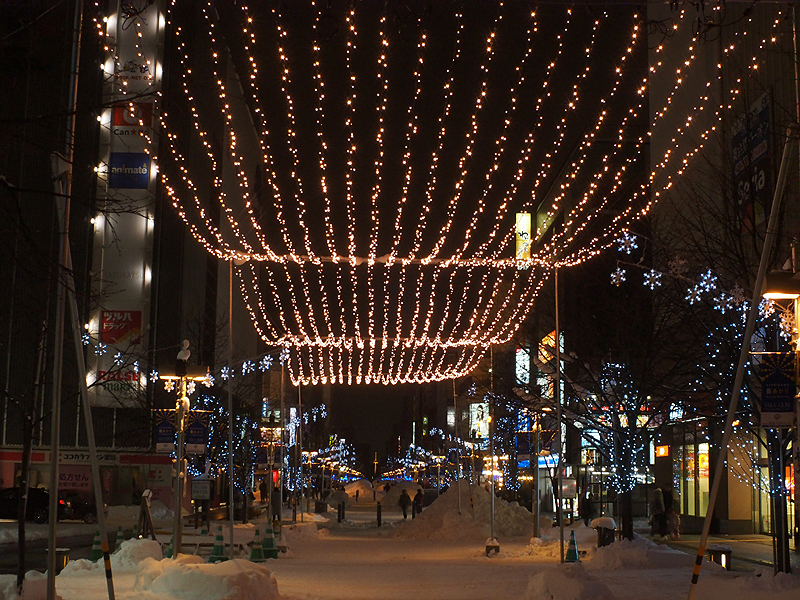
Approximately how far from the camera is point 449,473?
104 metres

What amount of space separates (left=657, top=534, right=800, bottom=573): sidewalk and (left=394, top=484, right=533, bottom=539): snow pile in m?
6.62

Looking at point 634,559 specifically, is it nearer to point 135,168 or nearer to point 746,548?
point 746,548

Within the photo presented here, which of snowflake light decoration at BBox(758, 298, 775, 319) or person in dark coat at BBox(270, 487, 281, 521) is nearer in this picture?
snowflake light decoration at BBox(758, 298, 775, 319)

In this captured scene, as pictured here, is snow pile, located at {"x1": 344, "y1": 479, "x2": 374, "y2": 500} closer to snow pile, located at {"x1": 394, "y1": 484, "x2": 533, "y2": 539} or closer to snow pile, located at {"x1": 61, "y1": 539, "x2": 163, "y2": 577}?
snow pile, located at {"x1": 394, "y1": 484, "x2": 533, "y2": 539}

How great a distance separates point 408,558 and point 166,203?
40.7 metres

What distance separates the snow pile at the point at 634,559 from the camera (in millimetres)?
19938

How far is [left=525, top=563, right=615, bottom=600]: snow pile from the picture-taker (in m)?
13.4

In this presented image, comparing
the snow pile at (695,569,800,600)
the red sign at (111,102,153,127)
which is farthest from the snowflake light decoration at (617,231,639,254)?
the red sign at (111,102,153,127)

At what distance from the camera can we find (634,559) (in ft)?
65.8

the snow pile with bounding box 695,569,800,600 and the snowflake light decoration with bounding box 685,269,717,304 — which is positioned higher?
the snowflake light decoration with bounding box 685,269,717,304

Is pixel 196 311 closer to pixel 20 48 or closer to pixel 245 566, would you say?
pixel 245 566

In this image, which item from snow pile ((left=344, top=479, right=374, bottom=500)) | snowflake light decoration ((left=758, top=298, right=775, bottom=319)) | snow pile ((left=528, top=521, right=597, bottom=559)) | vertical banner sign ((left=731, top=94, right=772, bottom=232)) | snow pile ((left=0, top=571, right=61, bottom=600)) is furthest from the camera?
snow pile ((left=344, top=479, right=374, bottom=500))

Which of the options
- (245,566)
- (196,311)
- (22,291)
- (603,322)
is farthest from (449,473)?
(245,566)

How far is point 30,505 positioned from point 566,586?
30179 millimetres
